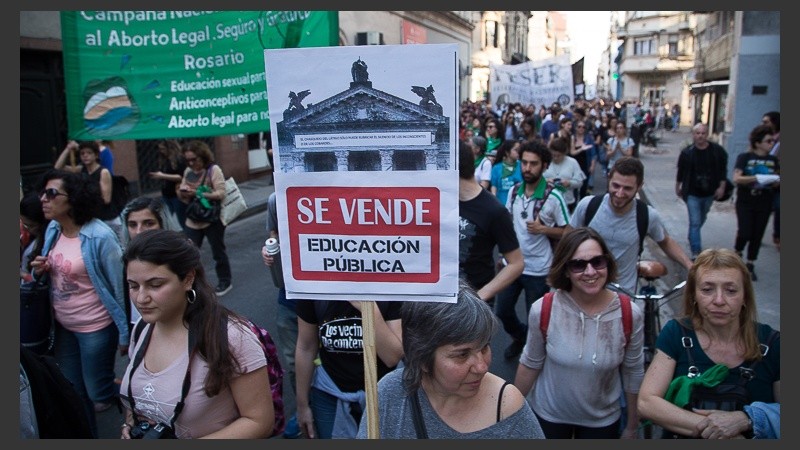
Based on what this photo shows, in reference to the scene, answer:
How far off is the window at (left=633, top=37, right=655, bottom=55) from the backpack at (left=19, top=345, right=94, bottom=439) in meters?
65.1

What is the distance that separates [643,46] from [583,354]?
6520 cm

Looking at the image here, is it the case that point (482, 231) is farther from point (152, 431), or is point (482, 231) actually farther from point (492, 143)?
point (492, 143)

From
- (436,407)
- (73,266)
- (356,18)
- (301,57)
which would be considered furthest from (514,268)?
(356,18)

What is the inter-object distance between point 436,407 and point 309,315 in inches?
38.9

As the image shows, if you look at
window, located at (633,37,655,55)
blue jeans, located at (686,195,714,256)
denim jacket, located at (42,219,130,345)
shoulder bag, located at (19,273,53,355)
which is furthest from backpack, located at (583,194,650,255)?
window, located at (633,37,655,55)

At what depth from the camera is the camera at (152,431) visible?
233cm

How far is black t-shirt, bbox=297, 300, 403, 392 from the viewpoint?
9.61 feet

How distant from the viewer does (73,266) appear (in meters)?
3.80

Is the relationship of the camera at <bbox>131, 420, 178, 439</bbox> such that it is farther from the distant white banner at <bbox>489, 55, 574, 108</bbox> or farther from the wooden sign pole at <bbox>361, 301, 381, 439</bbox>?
the distant white banner at <bbox>489, 55, 574, 108</bbox>

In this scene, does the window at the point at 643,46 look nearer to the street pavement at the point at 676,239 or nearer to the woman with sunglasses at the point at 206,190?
the street pavement at the point at 676,239

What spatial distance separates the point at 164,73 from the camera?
5055 millimetres

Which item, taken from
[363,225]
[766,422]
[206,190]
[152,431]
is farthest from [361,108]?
[206,190]

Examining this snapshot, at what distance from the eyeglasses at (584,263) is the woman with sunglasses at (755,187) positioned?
194 inches

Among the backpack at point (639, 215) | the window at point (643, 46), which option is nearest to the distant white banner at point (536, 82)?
the backpack at point (639, 215)
